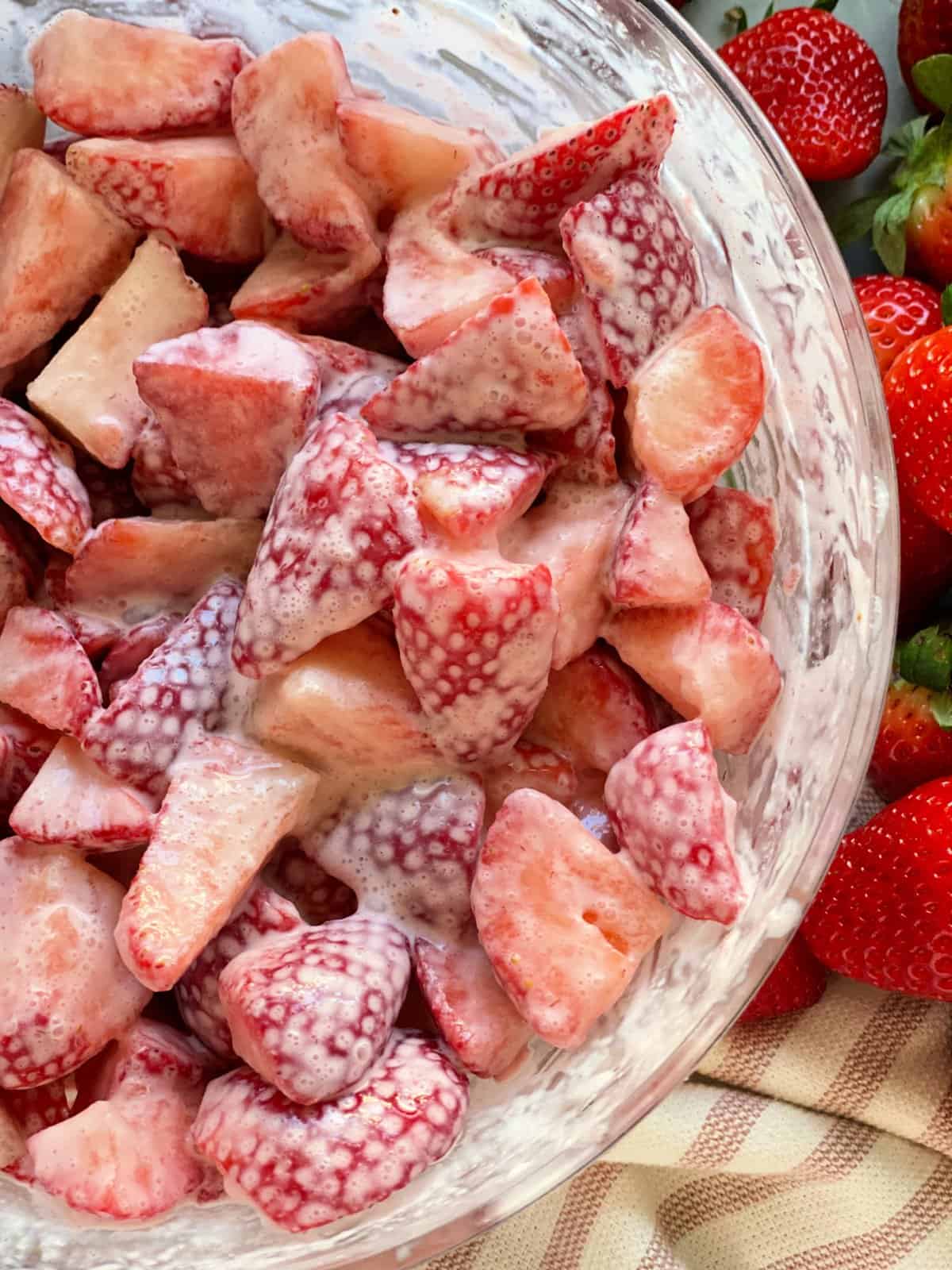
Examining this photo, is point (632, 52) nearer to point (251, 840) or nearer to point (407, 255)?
point (407, 255)

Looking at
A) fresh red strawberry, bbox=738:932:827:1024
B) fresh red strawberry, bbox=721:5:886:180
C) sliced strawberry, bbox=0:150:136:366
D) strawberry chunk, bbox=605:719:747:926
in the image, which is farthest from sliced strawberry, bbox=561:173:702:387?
fresh red strawberry, bbox=738:932:827:1024

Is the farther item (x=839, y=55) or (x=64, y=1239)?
(x=839, y=55)

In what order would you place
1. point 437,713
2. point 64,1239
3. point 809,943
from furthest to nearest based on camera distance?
point 809,943 < point 64,1239 < point 437,713

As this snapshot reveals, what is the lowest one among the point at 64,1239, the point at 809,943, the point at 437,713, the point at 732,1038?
the point at 64,1239

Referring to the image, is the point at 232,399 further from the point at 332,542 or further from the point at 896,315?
the point at 896,315

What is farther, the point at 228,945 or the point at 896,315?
the point at 896,315

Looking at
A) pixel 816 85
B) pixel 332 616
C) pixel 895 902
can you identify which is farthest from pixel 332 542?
pixel 816 85

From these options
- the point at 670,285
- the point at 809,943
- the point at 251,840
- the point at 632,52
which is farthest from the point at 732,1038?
the point at 632,52
